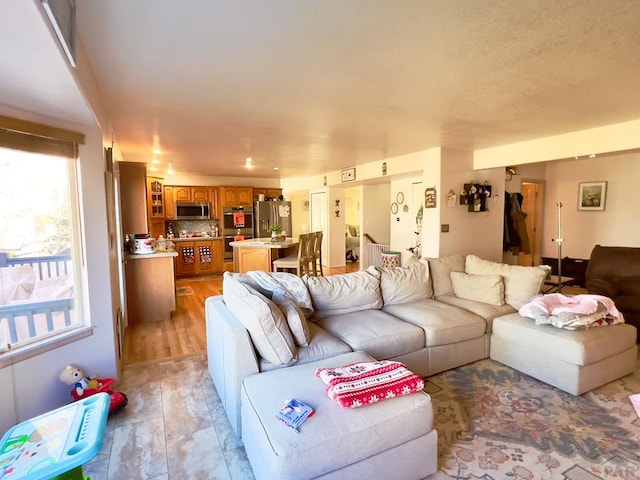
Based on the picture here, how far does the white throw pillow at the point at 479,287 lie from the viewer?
341 cm

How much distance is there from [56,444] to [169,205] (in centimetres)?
668

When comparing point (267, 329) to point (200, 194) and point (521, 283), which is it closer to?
point (521, 283)

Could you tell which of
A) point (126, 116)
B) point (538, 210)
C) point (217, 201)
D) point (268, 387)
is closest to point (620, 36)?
point (268, 387)

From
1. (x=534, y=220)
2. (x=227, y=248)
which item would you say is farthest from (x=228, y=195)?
(x=534, y=220)

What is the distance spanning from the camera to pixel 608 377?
2.69 meters

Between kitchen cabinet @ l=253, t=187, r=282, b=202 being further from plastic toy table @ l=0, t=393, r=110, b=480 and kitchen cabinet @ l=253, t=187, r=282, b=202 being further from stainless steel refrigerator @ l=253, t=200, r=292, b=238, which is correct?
plastic toy table @ l=0, t=393, r=110, b=480

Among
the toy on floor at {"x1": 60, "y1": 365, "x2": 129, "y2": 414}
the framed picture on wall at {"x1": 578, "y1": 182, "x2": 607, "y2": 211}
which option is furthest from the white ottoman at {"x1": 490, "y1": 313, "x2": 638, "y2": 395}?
the framed picture on wall at {"x1": 578, "y1": 182, "x2": 607, "y2": 211}

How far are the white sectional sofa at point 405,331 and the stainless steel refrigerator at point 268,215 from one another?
497 centimetres

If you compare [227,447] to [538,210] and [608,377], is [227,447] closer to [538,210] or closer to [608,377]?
[608,377]

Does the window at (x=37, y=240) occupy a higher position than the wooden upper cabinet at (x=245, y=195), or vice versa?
the wooden upper cabinet at (x=245, y=195)

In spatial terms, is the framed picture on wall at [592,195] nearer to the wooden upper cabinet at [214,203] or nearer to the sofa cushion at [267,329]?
the sofa cushion at [267,329]

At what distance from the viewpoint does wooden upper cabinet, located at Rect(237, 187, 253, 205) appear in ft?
25.7

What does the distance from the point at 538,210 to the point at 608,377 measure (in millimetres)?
4767

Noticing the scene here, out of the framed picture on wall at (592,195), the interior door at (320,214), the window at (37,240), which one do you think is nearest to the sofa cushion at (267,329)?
the window at (37,240)
